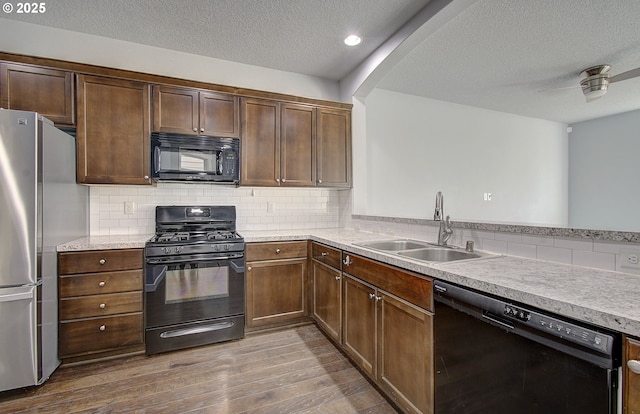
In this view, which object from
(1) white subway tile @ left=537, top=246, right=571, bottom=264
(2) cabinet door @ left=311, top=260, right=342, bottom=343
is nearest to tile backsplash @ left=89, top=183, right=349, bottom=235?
(2) cabinet door @ left=311, top=260, right=342, bottom=343

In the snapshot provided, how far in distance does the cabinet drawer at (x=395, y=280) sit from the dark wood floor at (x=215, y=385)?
733mm

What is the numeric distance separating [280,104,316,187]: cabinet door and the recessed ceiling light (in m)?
0.75

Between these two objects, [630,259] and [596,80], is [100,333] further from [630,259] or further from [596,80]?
[596,80]

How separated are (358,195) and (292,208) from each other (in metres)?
0.80

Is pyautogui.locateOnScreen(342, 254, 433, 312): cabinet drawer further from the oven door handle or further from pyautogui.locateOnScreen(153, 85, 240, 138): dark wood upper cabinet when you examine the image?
pyautogui.locateOnScreen(153, 85, 240, 138): dark wood upper cabinet

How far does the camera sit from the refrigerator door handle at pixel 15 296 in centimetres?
184

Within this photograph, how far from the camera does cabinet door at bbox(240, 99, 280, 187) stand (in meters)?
2.98

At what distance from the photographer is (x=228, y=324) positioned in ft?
8.52

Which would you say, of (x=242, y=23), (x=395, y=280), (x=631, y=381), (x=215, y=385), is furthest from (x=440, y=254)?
(x=242, y=23)

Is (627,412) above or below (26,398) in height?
above

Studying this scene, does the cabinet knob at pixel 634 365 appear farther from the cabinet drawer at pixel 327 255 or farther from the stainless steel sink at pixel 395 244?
the cabinet drawer at pixel 327 255

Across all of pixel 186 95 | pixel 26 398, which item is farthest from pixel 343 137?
pixel 26 398

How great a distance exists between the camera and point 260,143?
304cm

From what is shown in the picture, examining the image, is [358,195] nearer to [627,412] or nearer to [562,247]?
[562,247]
